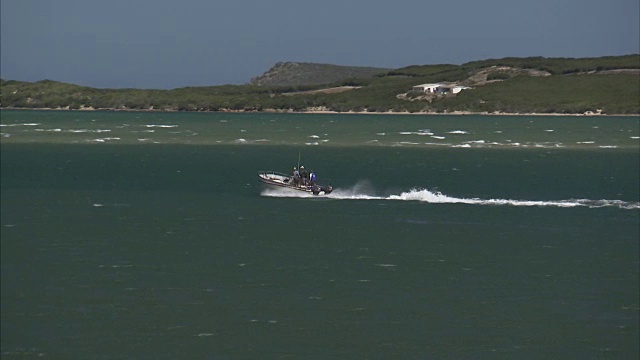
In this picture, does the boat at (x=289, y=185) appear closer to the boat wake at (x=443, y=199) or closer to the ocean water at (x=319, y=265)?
the boat wake at (x=443, y=199)

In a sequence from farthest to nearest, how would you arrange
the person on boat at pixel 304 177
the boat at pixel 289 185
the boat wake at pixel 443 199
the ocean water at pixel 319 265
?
the person on boat at pixel 304 177 → the boat at pixel 289 185 → the boat wake at pixel 443 199 → the ocean water at pixel 319 265

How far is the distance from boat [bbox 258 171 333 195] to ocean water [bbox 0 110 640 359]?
2.44 ft

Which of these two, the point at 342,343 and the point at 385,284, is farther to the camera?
the point at 385,284

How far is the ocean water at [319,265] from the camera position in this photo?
36.2 meters

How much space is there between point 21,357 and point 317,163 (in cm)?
7785

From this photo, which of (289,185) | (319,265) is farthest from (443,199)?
(319,265)

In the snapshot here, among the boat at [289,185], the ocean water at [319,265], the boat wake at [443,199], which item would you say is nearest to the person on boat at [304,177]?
the boat at [289,185]

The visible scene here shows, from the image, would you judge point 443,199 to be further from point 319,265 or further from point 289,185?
point 319,265

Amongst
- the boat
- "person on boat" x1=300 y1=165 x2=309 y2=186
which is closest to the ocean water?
the boat

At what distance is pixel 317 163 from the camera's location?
110 metres

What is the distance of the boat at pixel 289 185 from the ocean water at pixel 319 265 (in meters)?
0.75

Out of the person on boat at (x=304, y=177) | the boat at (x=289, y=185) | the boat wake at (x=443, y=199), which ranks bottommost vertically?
the boat wake at (x=443, y=199)

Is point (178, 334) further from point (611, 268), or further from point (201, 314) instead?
point (611, 268)

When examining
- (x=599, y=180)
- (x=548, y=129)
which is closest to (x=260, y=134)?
(x=548, y=129)
